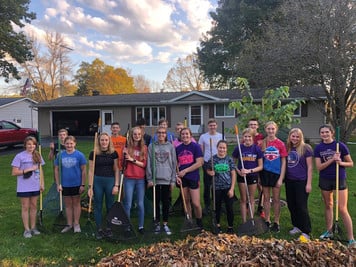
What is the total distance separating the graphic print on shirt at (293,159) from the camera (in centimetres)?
503

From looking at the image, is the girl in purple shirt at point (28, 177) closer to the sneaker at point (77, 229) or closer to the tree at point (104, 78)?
the sneaker at point (77, 229)

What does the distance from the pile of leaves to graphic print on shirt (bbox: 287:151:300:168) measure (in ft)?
4.37

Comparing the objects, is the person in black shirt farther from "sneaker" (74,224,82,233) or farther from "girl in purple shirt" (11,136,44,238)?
"girl in purple shirt" (11,136,44,238)

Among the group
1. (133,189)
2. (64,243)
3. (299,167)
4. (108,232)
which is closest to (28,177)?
(64,243)

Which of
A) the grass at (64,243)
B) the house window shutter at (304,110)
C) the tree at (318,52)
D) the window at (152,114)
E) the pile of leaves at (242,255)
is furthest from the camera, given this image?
the window at (152,114)

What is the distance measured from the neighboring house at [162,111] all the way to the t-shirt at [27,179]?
14618 mm

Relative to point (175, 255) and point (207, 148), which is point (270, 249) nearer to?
point (175, 255)

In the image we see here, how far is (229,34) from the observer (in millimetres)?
24844

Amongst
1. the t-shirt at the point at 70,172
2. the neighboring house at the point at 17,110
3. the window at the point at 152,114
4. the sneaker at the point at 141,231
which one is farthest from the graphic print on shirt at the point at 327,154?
the neighboring house at the point at 17,110

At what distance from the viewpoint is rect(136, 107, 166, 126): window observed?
2281 centimetres

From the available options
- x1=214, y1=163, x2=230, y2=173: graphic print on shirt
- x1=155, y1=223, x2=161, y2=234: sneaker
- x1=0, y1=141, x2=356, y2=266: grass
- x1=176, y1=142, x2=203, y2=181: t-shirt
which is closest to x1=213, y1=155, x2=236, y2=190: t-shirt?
x1=214, y1=163, x2=230, y2=173: graphic print on shirt

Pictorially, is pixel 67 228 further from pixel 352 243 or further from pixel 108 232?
pixel 352 243

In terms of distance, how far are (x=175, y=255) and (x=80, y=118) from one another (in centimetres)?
2514

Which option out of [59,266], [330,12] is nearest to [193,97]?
[330,12]
